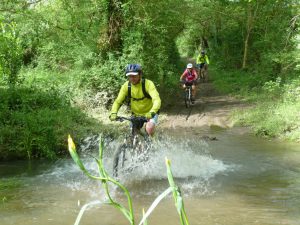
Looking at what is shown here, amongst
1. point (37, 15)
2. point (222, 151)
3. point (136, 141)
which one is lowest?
point (222, 151)

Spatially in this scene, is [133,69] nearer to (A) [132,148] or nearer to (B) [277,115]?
Answer: (A) [132,148]

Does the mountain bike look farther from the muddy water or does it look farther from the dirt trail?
the dirt trail

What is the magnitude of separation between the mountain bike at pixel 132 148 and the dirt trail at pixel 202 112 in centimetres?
595

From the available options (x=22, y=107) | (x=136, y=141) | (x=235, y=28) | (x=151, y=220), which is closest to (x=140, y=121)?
(x=136, y=141)

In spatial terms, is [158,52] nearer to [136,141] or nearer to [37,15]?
[37,15]

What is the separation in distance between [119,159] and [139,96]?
4.13ft

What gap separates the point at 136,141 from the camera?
742cm

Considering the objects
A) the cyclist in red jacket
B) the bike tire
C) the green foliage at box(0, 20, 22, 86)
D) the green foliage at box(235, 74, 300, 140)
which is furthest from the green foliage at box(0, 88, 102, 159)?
the cyclist in red jacket

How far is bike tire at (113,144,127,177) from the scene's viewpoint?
723cm

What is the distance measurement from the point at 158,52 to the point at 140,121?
9.02 m

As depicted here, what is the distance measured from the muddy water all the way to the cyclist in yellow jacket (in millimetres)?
908

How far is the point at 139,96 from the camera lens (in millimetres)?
7559

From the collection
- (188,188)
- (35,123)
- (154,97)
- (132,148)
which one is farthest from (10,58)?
(188,188)

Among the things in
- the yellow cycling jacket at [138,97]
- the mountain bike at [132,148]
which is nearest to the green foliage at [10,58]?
the yellow cycling jacket at [138,97]
